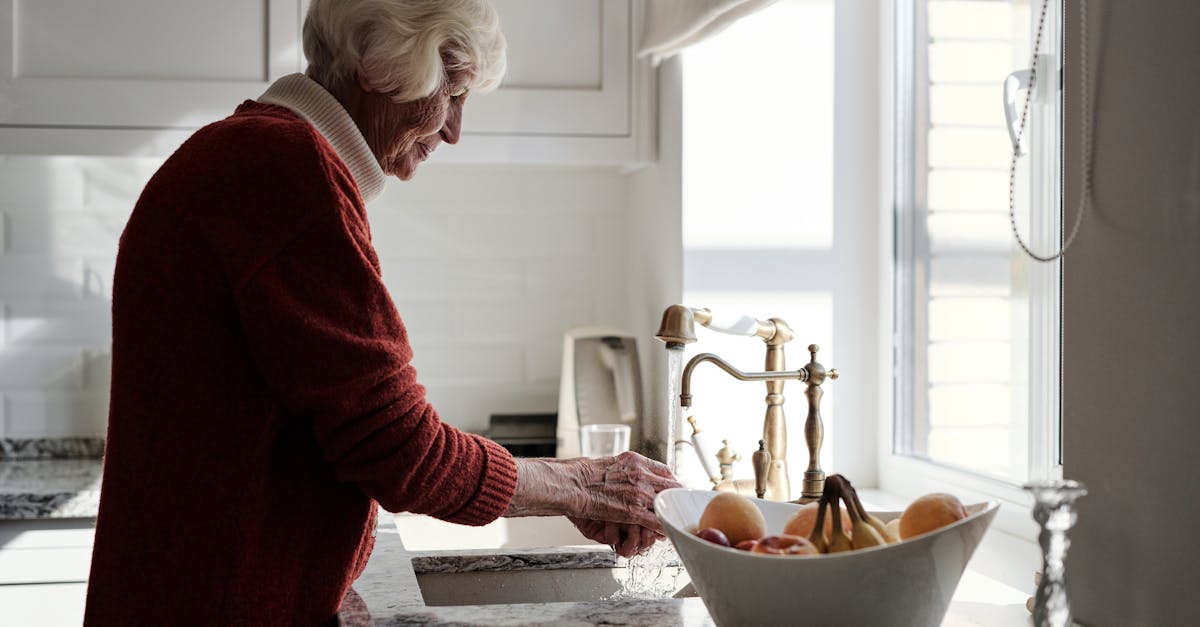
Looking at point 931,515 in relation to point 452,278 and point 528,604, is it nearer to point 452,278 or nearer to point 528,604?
point 528,604

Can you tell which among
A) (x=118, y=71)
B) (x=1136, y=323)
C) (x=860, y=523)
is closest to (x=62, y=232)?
(x=118, y=71)

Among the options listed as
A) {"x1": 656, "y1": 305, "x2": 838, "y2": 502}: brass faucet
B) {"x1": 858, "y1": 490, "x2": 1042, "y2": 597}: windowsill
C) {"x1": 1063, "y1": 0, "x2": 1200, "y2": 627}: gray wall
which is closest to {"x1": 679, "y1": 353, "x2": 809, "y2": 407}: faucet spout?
{"x1": 656, "y1": 305, "x2": 838, "y2": 502}: brass faucet

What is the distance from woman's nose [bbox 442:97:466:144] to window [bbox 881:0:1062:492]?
2.39 ft

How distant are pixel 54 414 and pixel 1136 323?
86.4 inches

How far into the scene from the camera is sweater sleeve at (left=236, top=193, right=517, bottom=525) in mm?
1023

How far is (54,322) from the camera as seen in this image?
2484 millimetres

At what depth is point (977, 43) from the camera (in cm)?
187

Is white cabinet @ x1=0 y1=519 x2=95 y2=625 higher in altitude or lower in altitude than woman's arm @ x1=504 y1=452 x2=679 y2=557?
lower

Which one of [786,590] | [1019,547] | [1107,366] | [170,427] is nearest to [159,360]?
[170,427]

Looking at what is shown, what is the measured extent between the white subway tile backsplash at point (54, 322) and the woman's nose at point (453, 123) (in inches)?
54.9

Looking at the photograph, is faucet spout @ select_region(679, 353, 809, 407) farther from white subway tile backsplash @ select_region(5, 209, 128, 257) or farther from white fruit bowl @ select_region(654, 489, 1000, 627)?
white subway tile backsplash @ select_region(5, 209, 128, 257)

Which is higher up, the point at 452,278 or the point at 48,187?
the point at 48,187

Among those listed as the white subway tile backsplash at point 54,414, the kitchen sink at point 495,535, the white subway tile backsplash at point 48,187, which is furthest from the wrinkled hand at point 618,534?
the white subway tile backsplash at point 48,187

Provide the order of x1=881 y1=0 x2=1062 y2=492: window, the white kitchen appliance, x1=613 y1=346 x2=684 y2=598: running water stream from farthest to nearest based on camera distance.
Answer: the white kitchen appliance < x1=881 y1=0 x2=1062 y2=492: window < x1=613 y1=346 x2=684 y2=598: running water stream
